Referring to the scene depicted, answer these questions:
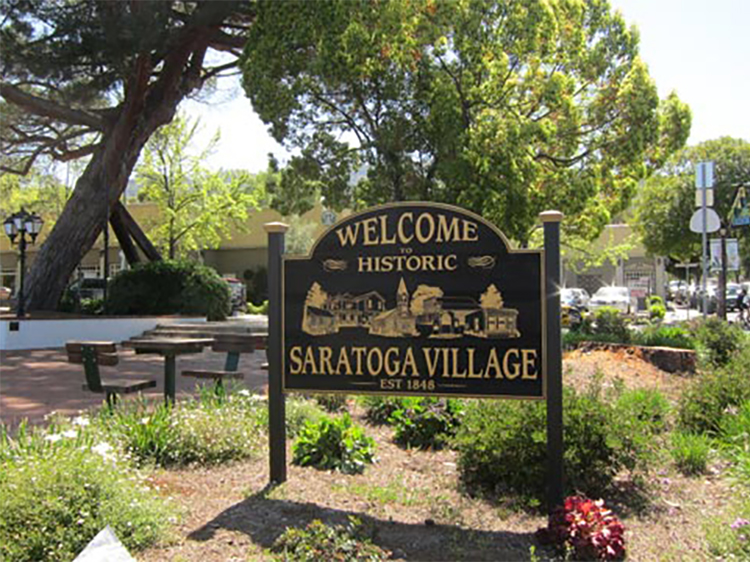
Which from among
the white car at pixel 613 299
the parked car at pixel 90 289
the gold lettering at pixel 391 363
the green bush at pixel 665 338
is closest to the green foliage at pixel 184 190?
the parked car at pixel 90 289

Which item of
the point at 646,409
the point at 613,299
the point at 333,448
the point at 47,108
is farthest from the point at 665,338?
the point at 613,299

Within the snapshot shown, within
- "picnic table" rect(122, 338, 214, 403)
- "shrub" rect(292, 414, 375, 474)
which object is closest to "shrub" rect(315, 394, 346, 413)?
"picnic table" rect(122, 338, 214, 403)

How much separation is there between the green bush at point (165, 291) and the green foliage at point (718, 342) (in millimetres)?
13844

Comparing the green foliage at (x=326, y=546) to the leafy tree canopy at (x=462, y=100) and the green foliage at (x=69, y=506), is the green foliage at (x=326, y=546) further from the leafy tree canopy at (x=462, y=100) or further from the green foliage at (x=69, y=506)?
the leafy tree canopy at (x=462, y=100)

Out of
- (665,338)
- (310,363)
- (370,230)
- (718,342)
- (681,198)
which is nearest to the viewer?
(370,230)

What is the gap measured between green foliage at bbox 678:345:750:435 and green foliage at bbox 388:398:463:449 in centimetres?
214

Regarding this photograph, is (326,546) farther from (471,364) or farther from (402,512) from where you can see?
(471,364)

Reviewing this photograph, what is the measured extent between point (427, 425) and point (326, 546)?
2.75 m

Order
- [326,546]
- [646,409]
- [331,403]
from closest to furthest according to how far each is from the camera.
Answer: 1. [326,546]
2. [646,409]
3. [331,403]

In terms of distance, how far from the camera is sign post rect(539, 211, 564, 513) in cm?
439

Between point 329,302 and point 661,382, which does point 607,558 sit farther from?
point 661,382

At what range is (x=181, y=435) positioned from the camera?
559 centimetres

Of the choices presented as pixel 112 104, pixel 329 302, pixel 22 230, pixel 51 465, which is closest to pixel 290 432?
pixel 329 302

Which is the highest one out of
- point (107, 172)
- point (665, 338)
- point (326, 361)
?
point (107, 172)
